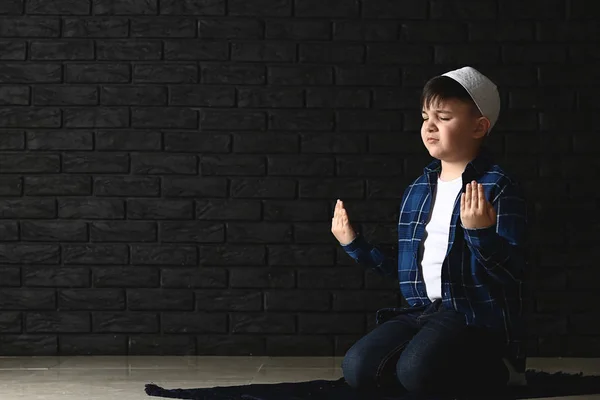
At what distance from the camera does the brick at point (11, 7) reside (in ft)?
13.1

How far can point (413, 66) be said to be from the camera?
3.97 metres

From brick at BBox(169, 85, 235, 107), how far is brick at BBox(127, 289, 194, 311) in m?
0.76

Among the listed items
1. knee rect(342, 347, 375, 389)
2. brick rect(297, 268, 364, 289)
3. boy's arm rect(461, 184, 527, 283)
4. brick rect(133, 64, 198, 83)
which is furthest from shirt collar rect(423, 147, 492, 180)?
brick rect(133, 64, 198, 83)

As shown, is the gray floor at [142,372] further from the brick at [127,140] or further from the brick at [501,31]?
the brick at [501,31]

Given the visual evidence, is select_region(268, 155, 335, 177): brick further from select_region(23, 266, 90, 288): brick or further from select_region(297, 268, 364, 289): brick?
select_region(23, 266, 90, 288): brick

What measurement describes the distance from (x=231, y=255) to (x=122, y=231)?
45cm

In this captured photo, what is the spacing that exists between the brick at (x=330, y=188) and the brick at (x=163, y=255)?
1.65ft

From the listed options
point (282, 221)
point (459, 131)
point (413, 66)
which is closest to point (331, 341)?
point (282, 221)

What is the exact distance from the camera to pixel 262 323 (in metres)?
3.96

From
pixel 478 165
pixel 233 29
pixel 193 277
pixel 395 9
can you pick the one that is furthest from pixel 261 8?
pixel 478 165

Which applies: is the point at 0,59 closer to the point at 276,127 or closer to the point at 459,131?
the point at 276,127

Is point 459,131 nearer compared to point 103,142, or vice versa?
point 459,131

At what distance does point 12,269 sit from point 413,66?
1803mm

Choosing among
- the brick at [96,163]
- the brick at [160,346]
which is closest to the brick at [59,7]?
the brick at [96,163]
